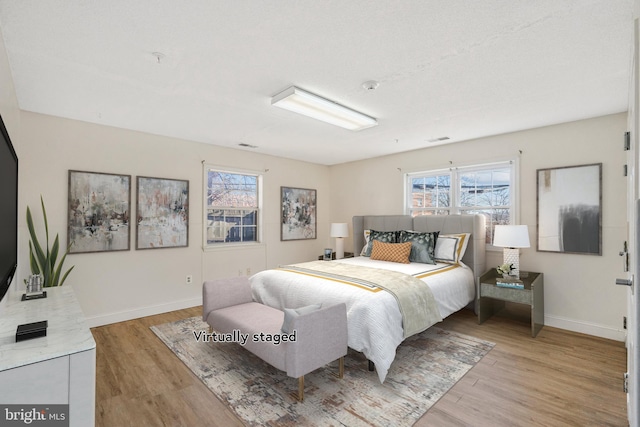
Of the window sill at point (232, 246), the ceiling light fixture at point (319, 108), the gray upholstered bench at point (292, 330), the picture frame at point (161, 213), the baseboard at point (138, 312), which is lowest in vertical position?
the baseboard at point (138, 312)

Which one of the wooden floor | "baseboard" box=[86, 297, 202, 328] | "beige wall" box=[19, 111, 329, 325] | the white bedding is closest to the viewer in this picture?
the wooden floor

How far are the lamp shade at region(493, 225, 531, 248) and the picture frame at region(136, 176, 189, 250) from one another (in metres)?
4.01

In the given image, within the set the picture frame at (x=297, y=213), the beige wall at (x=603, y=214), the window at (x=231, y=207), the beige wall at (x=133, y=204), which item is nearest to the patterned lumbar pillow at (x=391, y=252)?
the beige wall at (x=603, y=214)

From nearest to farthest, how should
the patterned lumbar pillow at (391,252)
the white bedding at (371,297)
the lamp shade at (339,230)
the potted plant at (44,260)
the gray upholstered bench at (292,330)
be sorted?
the gray upholstered bench at (292,330) < the white bedding at (371,297) < the potted plant at (44,260) < the patterned lumbar pillow at (391,252) < the lamp shade at (339,230)

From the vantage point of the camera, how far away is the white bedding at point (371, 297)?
7.92ft

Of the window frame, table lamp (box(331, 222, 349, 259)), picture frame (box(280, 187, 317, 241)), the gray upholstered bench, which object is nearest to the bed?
the gray upholstered bench

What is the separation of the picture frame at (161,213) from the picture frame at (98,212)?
0.47 feet

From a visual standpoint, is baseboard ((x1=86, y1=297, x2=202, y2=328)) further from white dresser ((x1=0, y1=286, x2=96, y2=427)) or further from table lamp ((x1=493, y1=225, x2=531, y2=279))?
table lamp ((x1=493, y1=225, x2=531, y2=279))

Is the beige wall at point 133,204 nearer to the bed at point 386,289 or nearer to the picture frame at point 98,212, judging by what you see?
the picture frame at point 98,212

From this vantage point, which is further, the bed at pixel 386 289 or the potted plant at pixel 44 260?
the potted plant at pixel 44 260

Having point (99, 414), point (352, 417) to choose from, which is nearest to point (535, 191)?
point (352, 417)

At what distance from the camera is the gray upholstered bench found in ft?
6.93

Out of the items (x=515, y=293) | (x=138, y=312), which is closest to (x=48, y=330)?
(x=138, y=312)

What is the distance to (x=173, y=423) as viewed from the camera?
6.33ft
